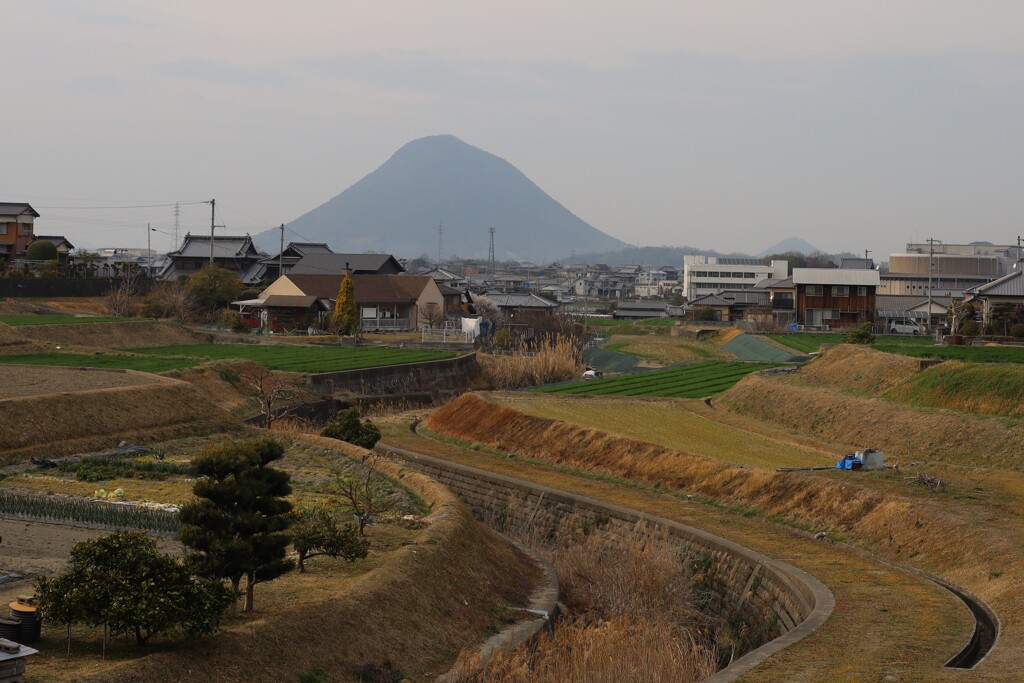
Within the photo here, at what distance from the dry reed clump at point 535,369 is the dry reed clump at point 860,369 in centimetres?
1125

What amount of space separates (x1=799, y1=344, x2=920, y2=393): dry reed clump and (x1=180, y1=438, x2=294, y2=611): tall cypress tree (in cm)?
2382

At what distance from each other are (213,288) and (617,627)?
2430 inches

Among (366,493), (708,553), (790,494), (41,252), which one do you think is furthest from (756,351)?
(41,252)

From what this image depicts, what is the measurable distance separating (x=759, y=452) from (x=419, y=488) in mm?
9093

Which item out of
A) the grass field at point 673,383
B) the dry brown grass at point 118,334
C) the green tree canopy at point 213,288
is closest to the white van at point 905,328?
the grass field at point 673,383

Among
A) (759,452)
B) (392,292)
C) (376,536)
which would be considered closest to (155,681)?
Result: (376,536)

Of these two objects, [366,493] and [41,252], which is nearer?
[366,493]

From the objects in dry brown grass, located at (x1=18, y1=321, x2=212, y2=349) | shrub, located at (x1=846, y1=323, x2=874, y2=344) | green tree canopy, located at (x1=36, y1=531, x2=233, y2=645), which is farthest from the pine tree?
green tree canopy, located at (x1=36, y1=531, x2=233, y2=645)

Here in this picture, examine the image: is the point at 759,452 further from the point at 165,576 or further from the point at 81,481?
the point at 165,576

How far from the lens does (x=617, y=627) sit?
16031mm

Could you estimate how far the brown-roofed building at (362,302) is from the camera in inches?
2739

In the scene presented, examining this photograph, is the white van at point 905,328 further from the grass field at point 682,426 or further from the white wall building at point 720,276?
the white wall building at point 720,276

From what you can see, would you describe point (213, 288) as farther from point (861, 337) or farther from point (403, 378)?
point (861, 337)

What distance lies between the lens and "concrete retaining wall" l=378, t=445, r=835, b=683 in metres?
16.7
